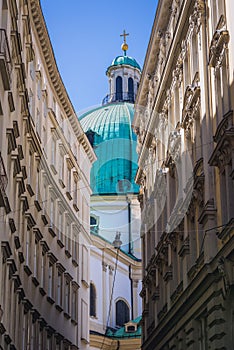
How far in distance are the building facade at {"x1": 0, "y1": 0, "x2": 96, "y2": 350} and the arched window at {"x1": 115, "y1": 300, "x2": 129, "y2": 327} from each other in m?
18.7

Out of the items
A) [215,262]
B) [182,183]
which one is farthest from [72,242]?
[215,262]

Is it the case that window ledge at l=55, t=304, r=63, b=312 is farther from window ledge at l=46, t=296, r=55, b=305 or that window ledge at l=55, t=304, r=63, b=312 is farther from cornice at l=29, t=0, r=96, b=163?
cornice at l=29, t=0, r=96, b=163

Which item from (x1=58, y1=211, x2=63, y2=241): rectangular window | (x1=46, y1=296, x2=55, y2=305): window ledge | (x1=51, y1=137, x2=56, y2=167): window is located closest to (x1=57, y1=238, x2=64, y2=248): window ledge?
(x1=58, y1=211, x2=63, y2=241): rectangular window

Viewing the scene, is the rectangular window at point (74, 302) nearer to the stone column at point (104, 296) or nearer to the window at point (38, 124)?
the window at point (38, 124)

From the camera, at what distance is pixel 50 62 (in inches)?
1510

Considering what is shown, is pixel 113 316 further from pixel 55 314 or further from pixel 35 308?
pixel 35 308

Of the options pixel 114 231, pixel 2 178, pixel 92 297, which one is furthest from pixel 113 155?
pixel 2 178

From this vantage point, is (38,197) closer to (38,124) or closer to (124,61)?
(38,124)

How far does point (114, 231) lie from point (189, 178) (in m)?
44.3

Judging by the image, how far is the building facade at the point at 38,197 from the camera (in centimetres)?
2509

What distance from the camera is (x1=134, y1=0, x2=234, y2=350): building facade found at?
878 inches

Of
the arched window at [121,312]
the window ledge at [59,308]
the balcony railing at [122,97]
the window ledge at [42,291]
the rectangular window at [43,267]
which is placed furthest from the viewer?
the balcony railing at [122,97]

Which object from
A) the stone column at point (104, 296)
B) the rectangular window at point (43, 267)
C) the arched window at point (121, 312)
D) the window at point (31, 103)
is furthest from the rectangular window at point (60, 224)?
the arched window at point (121, 312)

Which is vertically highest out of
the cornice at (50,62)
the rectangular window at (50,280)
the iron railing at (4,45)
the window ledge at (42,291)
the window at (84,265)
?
the cornice at (50,62)
